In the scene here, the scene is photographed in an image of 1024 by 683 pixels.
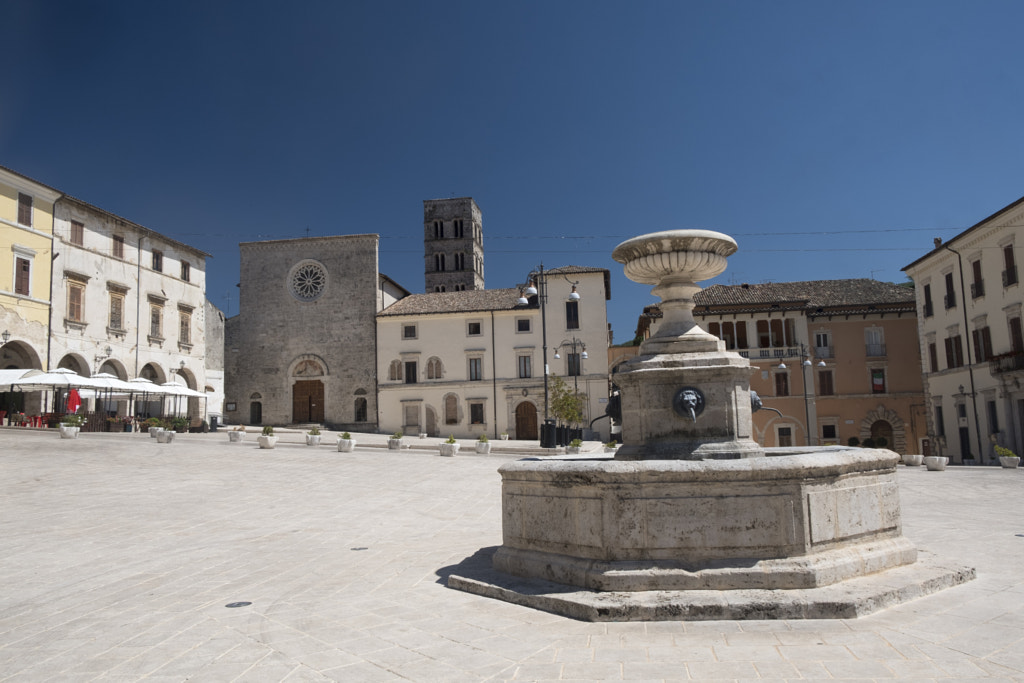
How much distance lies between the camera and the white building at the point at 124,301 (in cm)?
3319

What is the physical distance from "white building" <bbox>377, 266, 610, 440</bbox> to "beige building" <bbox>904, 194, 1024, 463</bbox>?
17.4 metres

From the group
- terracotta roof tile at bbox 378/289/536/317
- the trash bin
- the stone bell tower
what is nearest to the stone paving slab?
the trash bin

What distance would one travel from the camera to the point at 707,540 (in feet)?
17.9

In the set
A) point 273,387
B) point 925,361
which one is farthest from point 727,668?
point 273,387

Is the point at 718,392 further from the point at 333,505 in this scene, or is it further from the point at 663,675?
the point at 333,505

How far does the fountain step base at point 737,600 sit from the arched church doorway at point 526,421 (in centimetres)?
3923

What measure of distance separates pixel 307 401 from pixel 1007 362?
124 ft

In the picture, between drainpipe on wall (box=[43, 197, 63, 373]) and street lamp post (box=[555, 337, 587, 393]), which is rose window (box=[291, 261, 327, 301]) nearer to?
street lamp post (box=[555, 337, 587, 393])

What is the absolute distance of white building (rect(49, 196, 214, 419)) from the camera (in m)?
33.2

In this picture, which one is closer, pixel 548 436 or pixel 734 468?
pixel 734 468

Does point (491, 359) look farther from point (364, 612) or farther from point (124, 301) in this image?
point (364, 612)

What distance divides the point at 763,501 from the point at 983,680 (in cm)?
187

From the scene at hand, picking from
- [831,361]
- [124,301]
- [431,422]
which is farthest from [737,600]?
[431,422]

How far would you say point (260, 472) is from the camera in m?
17.8
